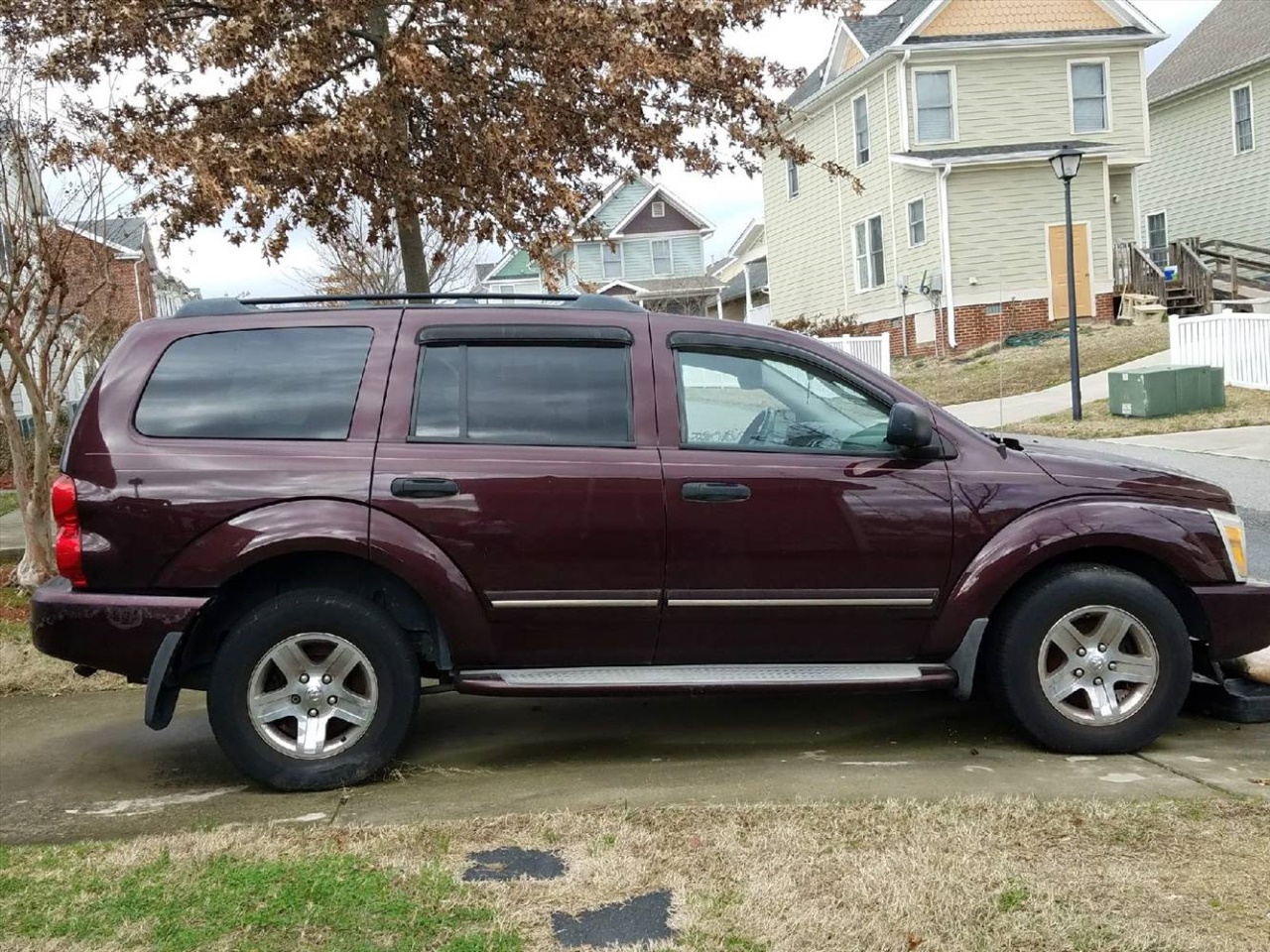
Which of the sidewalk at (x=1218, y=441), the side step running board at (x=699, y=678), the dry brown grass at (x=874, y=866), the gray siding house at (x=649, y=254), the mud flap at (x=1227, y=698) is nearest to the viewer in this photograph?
the dry brown grass at (x=874, y=866)

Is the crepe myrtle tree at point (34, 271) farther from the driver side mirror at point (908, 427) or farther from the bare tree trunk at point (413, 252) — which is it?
the driver side mirror at point (908, 427)

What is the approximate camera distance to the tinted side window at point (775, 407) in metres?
4.89

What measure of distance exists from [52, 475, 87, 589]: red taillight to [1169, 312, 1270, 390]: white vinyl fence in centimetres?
1602

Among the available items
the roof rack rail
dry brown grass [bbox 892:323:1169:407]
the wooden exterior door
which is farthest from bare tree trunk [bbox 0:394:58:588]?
the wooden exterior door

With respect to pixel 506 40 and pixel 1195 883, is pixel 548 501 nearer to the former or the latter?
pixel 1195 883

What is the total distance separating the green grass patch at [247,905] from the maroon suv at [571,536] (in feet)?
2.94

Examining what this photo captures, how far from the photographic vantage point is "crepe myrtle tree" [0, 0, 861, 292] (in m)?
8.59

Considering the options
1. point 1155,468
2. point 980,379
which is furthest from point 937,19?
point 1155,468

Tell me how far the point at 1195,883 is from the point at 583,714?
2.91 meters

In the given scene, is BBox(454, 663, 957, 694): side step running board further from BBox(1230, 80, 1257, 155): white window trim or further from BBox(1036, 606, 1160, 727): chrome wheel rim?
BBox(1230, 80, 1257, 155): white window trim

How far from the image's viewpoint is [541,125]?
908cm

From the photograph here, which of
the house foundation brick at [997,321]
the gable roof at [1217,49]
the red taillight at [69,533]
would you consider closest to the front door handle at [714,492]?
the red taillight at [69,533]

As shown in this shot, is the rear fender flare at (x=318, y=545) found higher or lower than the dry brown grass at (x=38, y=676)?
higher

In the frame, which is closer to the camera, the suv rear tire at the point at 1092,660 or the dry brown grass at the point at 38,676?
the suv rear tire at the point at 1092,660
